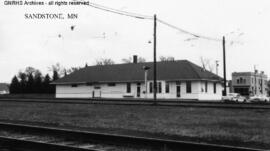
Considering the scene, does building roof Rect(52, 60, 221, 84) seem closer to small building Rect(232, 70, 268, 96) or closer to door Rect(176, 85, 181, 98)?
door Rect(176, 85, 181, 98)

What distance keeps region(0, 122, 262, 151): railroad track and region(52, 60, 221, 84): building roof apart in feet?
110

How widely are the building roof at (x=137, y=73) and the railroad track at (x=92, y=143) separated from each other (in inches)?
1320

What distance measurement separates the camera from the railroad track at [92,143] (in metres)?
8.23

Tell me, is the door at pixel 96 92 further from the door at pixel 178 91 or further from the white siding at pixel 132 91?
the door at pixel 178 91

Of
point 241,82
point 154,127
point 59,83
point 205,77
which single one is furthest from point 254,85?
point 154,127

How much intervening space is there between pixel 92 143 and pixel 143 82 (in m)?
37.6

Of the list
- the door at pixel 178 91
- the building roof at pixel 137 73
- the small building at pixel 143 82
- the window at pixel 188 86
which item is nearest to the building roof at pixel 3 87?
the small building at pixel 143 82

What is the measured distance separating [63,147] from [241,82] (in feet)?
292

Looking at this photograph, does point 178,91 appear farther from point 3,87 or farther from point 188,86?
point 3,87

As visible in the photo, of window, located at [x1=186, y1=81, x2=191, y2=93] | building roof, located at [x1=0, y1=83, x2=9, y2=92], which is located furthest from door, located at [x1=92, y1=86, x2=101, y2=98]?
building roof, located at [x1=0, y1=83, x2=9, y2=92]

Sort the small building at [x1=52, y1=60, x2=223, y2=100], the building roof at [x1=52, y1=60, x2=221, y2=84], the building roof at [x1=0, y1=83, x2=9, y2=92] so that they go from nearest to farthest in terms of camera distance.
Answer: the small building at [x1=52, y1=60, x2=223, y2=100] → the building roof at [x1=52, y1=60, x2=221, y2=84] → the building roof at [x1=0, y1=83, x2=9, y2=92]

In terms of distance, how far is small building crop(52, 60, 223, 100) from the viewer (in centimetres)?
4422

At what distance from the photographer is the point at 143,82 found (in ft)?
155

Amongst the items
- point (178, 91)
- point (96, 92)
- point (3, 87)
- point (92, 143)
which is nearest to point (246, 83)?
point (178, 91)
